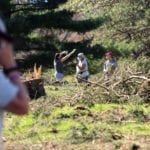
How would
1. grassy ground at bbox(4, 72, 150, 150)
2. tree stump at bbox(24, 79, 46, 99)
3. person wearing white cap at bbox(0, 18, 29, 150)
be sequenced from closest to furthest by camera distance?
1. person wearing white cap at bbox(0, 18, 29, 150)
2. grassy ground at bbox(4, 72, 150, 150)
3. tree stump at bbox(24, 79, 46, 99)

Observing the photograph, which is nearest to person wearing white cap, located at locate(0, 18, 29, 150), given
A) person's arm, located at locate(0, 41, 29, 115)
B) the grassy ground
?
person's arm, located at locate(0, 41, 29, 115)

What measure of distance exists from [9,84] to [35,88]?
1327 centimetres

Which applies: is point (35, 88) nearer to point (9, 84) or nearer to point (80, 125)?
point (80, 125)

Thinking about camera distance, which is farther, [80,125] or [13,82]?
[80,125]

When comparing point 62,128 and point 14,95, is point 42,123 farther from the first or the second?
point 14,95

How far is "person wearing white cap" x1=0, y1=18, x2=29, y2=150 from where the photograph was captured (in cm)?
231

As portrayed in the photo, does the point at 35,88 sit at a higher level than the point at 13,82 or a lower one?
lower

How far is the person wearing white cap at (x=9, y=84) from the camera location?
2314mm

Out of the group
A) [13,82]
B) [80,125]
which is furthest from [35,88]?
[13,82]

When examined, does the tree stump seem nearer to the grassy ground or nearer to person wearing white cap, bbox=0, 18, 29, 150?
the grassy ground

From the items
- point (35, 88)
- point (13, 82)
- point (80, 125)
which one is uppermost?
point (13, 82)

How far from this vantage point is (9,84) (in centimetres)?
234

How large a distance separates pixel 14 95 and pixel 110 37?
18965 mm

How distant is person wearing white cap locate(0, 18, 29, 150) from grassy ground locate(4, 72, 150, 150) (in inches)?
242
